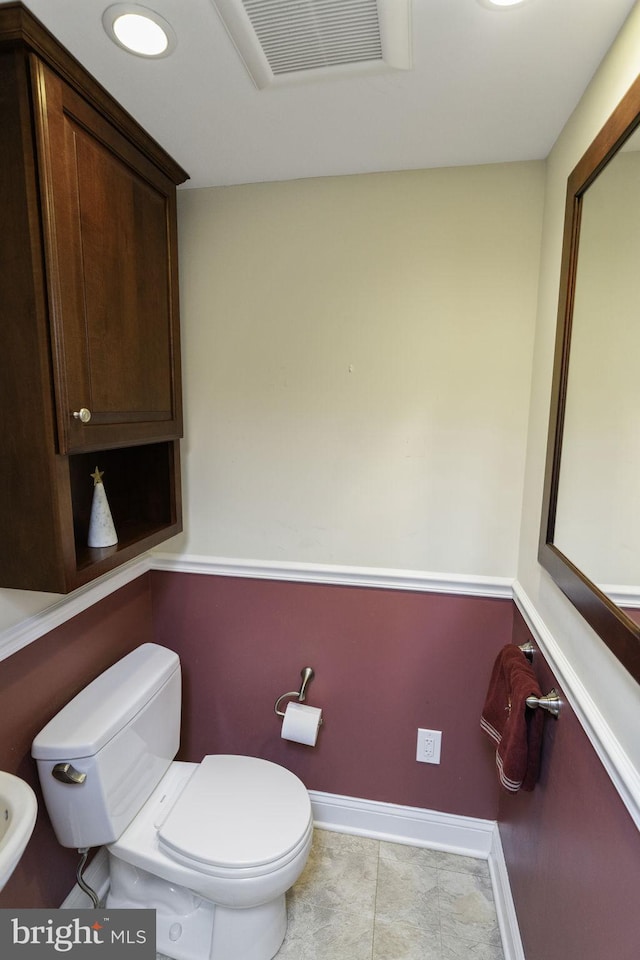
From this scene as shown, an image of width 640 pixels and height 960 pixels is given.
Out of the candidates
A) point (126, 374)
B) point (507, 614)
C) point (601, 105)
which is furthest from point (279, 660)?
point (601, 105)

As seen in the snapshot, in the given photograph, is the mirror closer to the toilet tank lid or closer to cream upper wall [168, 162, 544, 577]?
cream upper wall [168, 162, 544, 577]

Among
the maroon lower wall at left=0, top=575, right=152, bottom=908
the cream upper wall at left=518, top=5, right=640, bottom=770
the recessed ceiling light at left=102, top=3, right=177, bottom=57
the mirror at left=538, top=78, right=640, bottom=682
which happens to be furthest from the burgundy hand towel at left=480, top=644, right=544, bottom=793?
the recessed ceiling light at left=102, top=3, right=177, bottom=57

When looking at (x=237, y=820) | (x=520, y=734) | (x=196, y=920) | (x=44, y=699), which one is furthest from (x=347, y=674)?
(x=44, y=699)

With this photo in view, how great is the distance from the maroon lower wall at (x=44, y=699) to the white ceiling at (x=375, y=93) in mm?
1381

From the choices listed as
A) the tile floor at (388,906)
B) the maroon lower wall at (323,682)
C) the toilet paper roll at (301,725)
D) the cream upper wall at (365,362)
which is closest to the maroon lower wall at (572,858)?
the maroon lower wall at (323,682)

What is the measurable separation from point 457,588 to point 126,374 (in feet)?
3.94

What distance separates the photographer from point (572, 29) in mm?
917

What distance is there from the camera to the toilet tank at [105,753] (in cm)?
118

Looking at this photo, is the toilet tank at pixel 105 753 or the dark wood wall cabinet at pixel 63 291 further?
the toilet tank at pixel 105 753

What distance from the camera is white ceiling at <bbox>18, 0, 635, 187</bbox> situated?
899 mm

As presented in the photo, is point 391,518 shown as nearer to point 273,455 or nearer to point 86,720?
point 273,455

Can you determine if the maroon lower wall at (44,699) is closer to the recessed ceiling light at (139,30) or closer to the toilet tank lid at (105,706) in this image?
the toilet tank lid at (105,706)

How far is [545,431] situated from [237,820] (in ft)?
4.55

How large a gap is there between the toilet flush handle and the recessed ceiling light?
162 centimetres
